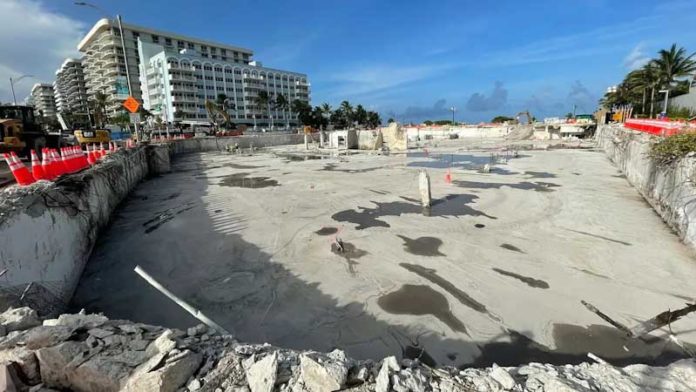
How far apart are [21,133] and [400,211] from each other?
69.4 feet

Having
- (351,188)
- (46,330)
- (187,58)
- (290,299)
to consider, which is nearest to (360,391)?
(46,330)

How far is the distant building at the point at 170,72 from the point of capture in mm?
81938

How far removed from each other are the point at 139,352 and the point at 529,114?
6117 centimetres

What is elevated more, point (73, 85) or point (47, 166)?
point (73, 85)

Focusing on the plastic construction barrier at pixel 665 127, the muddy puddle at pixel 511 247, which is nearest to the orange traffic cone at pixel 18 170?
the muddy puddle at pixel 511 247

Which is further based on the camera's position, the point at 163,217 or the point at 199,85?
the point at 199,85

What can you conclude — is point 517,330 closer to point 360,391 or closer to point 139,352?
point 360,391

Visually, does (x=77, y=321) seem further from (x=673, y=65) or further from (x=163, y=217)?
(x=673, y=65)

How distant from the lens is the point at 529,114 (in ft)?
175

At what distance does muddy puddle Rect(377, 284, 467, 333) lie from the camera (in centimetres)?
511

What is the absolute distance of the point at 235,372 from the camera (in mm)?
2822

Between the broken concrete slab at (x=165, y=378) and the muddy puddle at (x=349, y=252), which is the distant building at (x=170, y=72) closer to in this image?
the muddy puddle at (x=349, y=252)

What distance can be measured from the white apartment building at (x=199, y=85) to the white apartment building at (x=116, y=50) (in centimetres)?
371

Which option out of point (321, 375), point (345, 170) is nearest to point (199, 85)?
point (345, 170)
